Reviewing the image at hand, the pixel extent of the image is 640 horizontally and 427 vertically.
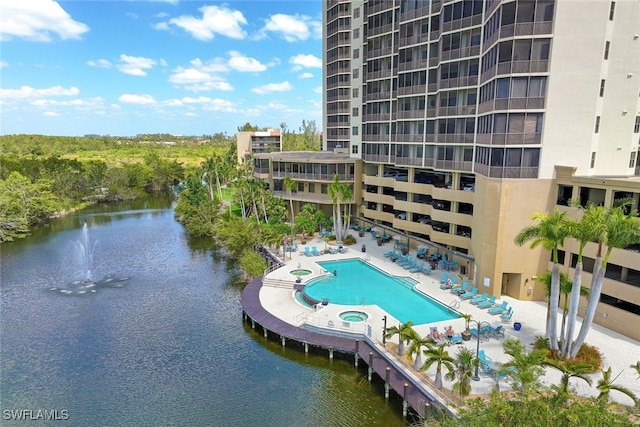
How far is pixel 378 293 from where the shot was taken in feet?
108

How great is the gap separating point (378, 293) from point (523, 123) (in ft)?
54.8

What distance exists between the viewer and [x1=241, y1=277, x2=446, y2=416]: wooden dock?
2005 centimetres

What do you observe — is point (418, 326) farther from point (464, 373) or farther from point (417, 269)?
point (417, 269)

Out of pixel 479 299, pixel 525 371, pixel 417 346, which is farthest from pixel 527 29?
pixel 525 371

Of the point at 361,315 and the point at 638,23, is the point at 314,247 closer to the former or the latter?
the point at 361,315

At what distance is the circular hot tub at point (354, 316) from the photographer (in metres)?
28.0

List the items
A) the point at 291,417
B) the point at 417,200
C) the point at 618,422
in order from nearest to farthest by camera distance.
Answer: the point at 618,422 < the point at 291,417 < the point at 417,200

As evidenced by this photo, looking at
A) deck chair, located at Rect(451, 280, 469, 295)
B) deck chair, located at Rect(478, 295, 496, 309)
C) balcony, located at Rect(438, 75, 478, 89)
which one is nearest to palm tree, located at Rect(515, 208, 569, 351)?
deck chair, located at Rect(478, 295, 496, 309)

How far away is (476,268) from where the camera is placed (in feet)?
108

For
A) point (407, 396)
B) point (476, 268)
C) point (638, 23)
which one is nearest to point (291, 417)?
point (407, 396)

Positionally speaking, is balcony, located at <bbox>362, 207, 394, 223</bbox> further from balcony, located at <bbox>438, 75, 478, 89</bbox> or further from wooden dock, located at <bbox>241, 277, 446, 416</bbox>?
wooden dock, located at <bbox>241, 277, 446, 416</bbox>

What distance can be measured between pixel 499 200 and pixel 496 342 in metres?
10.3

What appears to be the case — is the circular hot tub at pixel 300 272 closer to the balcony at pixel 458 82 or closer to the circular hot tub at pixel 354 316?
the circular hot tub at pixel 354 316

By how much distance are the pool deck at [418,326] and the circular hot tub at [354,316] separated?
0.35m
